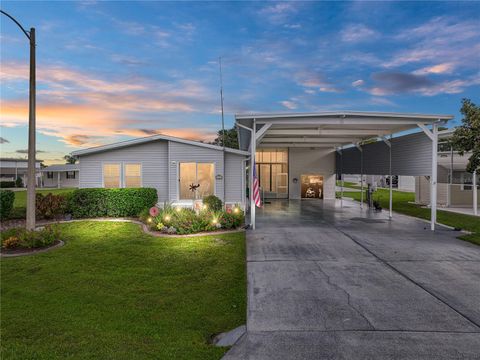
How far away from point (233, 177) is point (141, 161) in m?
4.70

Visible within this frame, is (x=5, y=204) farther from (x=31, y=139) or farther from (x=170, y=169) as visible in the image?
(x=170, y=169)

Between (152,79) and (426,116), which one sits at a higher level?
(152,79)

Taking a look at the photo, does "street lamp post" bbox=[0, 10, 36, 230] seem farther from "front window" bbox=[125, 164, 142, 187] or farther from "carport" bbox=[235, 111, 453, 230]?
"front window" bbox=[125, 164, 142, 187]

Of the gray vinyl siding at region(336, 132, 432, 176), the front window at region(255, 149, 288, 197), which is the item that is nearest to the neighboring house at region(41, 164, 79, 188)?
the front window at region(255, 149, 288, 197)

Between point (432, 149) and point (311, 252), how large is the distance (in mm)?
7224

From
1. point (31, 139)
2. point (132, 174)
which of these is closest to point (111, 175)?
point (132, 174)

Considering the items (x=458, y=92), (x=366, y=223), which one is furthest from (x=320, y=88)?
(x=366, y=223)

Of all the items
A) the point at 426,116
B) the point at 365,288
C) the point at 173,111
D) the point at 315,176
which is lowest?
the point at 365,288

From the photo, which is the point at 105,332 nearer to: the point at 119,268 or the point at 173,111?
the point at 119,268

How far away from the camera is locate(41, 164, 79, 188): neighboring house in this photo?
39859 mm

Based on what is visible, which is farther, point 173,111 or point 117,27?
point 173,111

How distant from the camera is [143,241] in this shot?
9.53m

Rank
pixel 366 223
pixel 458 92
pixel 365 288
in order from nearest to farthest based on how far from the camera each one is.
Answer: pixel 365 288 → pixel 366 223 → pixel 458 92

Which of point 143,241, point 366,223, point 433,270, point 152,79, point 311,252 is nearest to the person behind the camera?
point 433,270
